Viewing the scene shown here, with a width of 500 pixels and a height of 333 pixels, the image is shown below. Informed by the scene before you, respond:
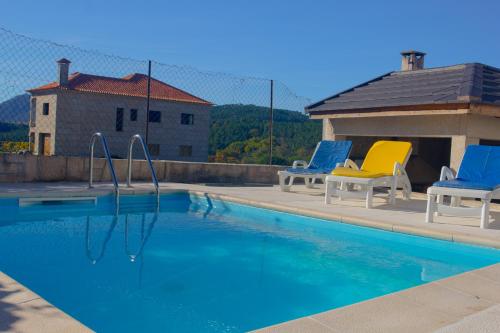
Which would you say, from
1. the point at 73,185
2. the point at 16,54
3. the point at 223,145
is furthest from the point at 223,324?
the point at 223,145

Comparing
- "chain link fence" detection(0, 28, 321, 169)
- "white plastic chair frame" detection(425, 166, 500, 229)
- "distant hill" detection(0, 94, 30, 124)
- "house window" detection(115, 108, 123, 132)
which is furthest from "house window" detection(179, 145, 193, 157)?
"white plastic chair frame" detection(425, 166, 500, 229)

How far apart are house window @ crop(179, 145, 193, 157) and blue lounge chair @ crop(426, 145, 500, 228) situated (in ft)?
98.7

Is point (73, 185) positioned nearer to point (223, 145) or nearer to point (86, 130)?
point (223, 145)

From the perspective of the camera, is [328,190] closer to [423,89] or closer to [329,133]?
[423,89]

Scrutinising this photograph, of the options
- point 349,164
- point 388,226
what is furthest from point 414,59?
point 388,226

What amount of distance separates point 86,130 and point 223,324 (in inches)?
953

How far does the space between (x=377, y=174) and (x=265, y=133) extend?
547cm

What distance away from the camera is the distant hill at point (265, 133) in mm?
11641

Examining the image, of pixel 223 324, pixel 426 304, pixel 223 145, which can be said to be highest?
pixel 223 145

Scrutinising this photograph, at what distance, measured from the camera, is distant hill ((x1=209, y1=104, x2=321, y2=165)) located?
11.6 metres

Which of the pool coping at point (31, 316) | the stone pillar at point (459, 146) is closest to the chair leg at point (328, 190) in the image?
the stone pillar at point (459, 146)

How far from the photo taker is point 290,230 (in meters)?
→ 5.93

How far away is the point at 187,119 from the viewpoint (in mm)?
38312

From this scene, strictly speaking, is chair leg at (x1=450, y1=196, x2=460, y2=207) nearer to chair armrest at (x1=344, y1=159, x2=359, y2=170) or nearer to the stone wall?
chair armrest at (x1=344, y1=159, x2=359, y2=170)
